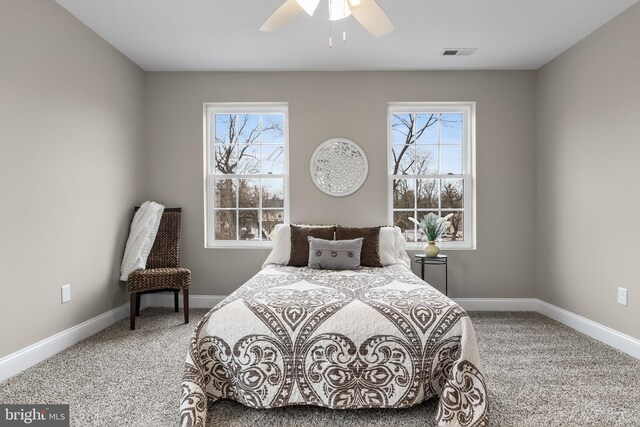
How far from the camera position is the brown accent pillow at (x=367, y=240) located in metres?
3.56

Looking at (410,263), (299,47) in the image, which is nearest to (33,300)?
(299,47)

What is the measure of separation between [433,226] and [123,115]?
330 centimetres

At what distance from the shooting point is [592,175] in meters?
3.43

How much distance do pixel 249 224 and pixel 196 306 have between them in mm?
1060

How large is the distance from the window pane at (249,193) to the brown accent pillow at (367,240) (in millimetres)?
1134

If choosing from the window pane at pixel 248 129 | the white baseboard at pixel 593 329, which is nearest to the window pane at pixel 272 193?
the window pane at pixel 248 129

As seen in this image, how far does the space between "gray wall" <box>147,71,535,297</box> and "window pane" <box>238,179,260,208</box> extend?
44cm

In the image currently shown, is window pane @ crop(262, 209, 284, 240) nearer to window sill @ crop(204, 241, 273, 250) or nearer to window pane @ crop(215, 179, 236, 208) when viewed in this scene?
window sill @ crop(204, 241, 273, 250)

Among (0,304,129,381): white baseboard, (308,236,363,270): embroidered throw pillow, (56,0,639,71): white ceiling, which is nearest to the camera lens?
(0,304,129,381): white baseboard

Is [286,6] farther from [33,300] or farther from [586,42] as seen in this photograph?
[586,42]

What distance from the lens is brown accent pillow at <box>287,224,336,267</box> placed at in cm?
361

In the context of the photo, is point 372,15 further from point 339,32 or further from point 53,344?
point 53,344

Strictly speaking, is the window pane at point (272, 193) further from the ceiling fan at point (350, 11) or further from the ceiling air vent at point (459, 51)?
the ceiling fan at point (350, 11)

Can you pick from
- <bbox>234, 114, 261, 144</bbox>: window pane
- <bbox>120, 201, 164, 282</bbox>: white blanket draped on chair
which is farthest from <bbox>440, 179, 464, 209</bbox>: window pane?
<bbox>120, 201, 164, 282</bbox>: white blanket draped on chair
